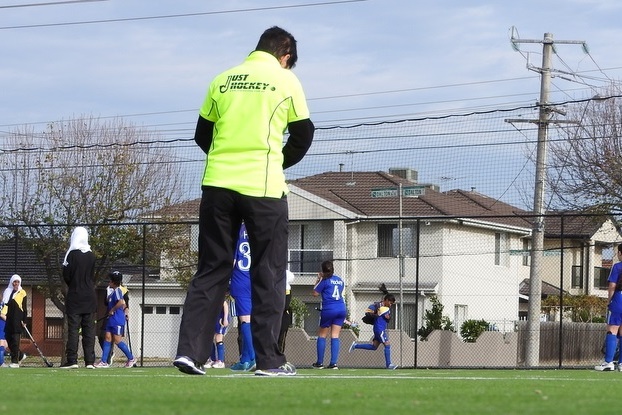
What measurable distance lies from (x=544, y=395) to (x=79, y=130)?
1585 inches

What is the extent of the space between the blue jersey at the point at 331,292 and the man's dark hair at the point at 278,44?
38.4 feet

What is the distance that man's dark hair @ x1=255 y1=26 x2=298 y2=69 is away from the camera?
22.9ft

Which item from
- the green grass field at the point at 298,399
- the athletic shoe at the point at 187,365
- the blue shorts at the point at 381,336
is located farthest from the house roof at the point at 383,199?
the green grass field at the point at 298,399

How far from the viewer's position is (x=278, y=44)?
6.98 m

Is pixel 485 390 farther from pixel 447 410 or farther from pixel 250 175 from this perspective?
pixel 250 175

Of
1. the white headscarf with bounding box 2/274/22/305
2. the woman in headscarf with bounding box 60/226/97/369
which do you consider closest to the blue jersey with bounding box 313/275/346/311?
the woman in headscarf with bounding box 60/226/97/369

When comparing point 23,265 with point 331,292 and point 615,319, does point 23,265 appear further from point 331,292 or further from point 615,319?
point 615,319

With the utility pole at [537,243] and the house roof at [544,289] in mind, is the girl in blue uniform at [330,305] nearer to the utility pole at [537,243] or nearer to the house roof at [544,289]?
the utility pole at [537,243]

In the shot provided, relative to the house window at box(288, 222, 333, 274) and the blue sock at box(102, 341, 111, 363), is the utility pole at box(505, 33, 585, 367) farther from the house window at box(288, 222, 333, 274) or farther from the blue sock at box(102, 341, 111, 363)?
the house window at box(288, 222, 333, 274)

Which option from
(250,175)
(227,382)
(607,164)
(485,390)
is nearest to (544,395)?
(485,390)

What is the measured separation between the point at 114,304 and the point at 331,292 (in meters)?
3.33

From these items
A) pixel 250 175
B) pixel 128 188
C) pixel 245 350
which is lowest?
pixel 245 350

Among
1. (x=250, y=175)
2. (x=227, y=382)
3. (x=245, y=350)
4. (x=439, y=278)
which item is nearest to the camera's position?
(x=227, y=382)

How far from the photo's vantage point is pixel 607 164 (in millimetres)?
39969
